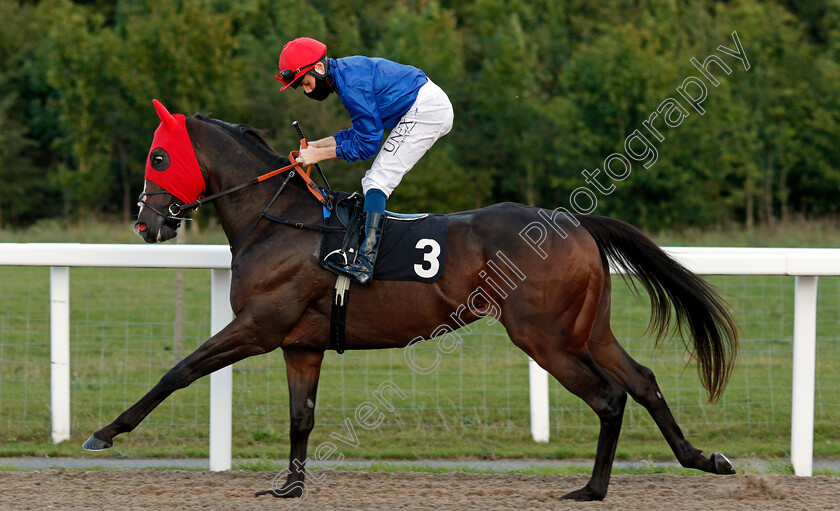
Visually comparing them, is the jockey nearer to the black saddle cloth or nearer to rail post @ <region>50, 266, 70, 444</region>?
the black saddle cloth

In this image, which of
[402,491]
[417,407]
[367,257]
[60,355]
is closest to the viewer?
[367,257]

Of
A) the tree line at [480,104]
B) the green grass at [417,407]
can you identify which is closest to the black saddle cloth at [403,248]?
the green grass at [417,407]

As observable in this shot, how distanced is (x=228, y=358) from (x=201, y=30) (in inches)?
770

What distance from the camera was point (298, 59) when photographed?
4410mm

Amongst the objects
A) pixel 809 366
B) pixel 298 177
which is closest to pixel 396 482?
pixel 298 177

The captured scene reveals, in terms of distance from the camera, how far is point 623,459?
556cm

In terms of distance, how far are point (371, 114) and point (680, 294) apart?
183 centimetres

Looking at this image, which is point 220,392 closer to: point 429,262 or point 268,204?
point 268,204

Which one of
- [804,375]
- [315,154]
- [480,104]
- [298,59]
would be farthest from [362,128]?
[480,104]

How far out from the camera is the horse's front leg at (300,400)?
4598mm

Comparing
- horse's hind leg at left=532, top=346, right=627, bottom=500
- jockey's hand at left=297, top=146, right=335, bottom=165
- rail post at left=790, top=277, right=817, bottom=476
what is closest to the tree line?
rail post at left=790, top=277, right=817, bottom=476

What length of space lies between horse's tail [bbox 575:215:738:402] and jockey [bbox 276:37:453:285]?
3.06 feet

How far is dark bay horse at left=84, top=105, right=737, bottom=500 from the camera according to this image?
439 cm

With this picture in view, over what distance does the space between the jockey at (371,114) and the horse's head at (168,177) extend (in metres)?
0.56
